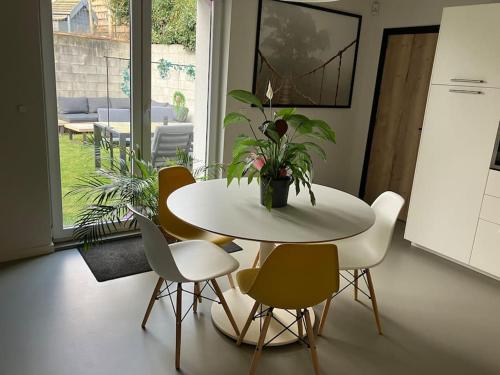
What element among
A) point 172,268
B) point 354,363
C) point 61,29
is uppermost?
point 61,29

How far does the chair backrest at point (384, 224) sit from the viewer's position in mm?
2482

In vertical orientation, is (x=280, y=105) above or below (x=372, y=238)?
above

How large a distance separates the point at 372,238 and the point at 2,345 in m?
2.15

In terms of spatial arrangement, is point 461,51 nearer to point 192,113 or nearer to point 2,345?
point 192,113

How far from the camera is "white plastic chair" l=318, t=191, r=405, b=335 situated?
96.1 inches

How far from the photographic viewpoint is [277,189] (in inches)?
91.1

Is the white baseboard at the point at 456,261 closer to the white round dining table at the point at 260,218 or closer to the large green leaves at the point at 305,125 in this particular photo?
the white round dining table at the point at 260,218

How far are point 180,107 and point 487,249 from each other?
9.22ft

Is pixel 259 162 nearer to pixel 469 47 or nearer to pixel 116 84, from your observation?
pixel 116 84

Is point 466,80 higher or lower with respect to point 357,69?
lower

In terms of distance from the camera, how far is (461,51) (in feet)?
11.1

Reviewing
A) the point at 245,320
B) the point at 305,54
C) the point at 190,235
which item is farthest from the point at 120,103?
the point at 245,320

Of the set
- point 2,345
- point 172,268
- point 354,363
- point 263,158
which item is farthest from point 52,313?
point 354,363

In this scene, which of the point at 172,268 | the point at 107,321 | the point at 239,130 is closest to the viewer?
the point at 172,268
